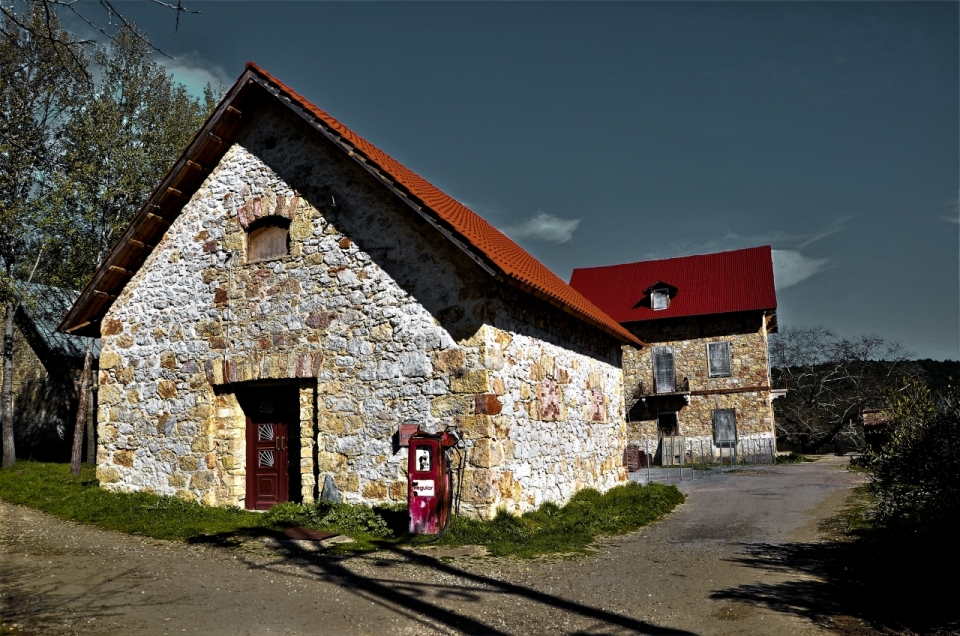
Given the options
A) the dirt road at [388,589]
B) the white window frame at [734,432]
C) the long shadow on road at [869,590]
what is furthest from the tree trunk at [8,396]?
the white window frame at [734,432]

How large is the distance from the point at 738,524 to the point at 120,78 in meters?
21.4

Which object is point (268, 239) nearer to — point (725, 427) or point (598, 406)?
point (598, 406)

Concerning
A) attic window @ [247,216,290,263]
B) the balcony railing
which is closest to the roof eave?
attic window @ [247,216,290,263]

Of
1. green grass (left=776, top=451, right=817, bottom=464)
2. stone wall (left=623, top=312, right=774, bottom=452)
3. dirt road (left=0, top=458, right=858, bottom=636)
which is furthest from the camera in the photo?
stone wall (left=623, top=312, right=774, bottom=452)

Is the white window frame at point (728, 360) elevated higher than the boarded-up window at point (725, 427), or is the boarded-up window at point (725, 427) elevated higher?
the white window frame at point (728, 360)

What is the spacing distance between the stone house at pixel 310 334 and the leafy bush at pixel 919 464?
4610 mm

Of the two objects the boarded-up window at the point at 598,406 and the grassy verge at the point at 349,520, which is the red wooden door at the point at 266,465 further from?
the boarded-up window at the point at 598,406

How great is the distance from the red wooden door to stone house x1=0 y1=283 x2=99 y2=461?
14.4m

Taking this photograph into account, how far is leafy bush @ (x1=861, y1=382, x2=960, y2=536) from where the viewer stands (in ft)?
19.5

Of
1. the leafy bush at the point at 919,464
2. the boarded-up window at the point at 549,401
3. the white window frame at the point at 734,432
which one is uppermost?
the boarded-up window at the point at 549,401

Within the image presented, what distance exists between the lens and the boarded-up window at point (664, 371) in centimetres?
2936

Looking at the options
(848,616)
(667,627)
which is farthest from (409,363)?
(848,616)

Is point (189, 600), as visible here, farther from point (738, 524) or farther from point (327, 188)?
point (738, 524)

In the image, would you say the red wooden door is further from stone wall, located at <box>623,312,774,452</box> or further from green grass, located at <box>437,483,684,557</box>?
stone wall, located at <box>623,312,774,452</box>
